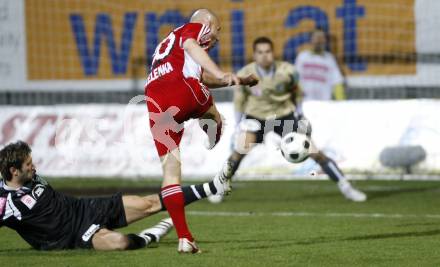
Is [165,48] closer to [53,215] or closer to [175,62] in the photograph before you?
[175,62]

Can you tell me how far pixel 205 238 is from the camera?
8328 millimetres

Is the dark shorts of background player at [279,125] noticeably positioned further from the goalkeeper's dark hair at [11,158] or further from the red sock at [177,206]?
the goalkeeper's dark hair at [11,158]

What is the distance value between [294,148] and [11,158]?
9.38 feet

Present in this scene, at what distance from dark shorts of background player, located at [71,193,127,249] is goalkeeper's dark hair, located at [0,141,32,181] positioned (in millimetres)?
588

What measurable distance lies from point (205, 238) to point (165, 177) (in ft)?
3.72

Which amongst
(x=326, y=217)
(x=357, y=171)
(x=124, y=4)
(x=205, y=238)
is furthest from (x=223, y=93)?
(x=205, y=238)

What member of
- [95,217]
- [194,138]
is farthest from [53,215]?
[194,138]

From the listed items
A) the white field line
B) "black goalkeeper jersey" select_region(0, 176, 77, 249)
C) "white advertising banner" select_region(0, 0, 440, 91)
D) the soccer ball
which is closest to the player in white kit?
"white advertising banner" select_region(0, 0, 440, 91)

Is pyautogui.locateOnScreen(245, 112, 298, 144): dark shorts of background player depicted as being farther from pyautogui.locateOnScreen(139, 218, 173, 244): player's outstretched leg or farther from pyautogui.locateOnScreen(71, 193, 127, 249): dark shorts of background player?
pyautogui.locateOnScreen(71, 193, 127, 249): dark shorts of background player

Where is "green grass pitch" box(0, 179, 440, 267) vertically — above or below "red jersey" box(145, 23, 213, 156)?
below

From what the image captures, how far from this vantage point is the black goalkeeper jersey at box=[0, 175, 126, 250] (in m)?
7.32

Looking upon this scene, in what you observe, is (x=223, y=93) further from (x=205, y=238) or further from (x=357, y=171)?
(x=205, y=238)

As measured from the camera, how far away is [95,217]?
295 inches

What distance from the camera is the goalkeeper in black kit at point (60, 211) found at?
7.30 m
